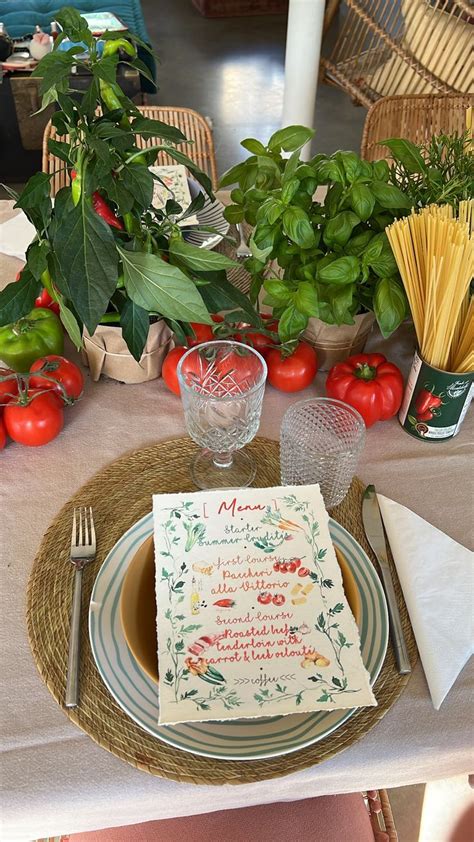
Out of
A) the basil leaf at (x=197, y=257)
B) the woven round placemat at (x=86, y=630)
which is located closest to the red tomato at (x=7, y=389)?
the woven round placemat at (x=86, y=630)

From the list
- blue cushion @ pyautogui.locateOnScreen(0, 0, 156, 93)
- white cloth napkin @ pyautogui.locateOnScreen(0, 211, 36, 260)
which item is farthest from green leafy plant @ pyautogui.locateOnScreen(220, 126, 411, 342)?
blue cushion @ pyautogui.locateOnScreen(0, 0, 156, 93)

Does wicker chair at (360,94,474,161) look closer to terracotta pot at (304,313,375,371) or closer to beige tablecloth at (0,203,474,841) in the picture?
terracotta pot at (304,313,375,371)

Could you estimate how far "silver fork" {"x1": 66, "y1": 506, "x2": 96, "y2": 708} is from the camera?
53cm

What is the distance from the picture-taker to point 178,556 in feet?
1.94

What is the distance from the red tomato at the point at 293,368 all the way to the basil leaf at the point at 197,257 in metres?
0.15

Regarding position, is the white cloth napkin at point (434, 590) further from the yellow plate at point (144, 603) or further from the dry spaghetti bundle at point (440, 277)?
the dry spaghetti bundle at point (440, 277)

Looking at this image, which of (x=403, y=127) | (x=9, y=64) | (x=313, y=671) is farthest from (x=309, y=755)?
(x=9, y=64)

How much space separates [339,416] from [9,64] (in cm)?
238

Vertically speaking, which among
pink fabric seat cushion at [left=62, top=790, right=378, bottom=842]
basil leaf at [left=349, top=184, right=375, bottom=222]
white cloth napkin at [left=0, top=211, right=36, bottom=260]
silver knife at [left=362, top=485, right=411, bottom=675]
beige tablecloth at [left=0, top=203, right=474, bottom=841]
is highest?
basil leaf at [left=349, top=184, right=375, bottom=222]

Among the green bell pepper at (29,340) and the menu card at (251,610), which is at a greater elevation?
the green bell pepper at (29,340)

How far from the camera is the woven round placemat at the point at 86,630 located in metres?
0.50

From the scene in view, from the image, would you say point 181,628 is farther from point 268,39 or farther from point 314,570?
point 268,39

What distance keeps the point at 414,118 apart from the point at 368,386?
945 millimetres

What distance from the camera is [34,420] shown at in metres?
0.72
